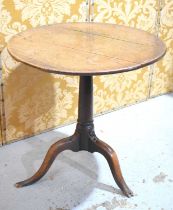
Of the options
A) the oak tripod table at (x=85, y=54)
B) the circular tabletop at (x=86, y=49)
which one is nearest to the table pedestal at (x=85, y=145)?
the oak tripod table at (x=85, y=54)

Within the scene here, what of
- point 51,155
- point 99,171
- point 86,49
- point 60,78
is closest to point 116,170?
point 99,171

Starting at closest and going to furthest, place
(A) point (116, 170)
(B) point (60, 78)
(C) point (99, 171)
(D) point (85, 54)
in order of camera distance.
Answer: (D) point (85, 54) → (A) point (116, 170) → (C) point (99, 171) → (B) point (60, 78)

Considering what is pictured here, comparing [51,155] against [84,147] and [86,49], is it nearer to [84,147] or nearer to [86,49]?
[84,147]

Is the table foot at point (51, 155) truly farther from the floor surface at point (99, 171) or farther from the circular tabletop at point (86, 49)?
the circular tabletop at point (86, 49)

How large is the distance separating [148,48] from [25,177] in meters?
0.83

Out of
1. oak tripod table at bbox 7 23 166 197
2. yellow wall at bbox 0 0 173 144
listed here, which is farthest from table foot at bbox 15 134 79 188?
yellow wall at bbox 0 0 173 144

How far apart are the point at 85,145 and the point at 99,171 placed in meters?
0.17

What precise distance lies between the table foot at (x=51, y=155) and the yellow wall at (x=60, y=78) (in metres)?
0.38

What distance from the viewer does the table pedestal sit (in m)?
1.48

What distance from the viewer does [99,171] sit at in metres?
1.65

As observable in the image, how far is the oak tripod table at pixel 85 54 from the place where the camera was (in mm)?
1122

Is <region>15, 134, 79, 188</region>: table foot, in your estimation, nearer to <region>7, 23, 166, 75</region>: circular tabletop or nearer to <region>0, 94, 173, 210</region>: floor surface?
<region>0, 94, 173, 210</region>: floor surface

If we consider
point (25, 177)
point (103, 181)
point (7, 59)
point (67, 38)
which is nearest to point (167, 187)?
point (103, 181)

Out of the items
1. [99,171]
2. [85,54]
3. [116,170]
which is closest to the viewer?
[85,54]
